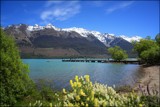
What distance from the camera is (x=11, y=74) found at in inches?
398

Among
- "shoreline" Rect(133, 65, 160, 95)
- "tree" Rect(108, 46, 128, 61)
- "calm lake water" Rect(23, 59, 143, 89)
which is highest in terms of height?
"tree" Rect(108, 46, 128, 61)

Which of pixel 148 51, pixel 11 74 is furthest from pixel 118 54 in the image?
pixel 11 74

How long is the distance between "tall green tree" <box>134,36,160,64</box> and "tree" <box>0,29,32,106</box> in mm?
85805

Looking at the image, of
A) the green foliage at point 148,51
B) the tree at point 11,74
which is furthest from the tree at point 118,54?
the tree at point 11,74

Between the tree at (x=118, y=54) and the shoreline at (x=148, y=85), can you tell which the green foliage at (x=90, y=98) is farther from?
the tree at (x=118, y=54)

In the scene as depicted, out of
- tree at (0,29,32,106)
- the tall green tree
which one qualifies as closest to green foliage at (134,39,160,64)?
the tall green tree

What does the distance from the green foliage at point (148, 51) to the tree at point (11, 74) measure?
8581cm

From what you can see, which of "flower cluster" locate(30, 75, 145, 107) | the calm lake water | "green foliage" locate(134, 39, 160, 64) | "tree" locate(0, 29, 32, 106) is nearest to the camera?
"flower cluster" locate(30, 75, 145, 107)

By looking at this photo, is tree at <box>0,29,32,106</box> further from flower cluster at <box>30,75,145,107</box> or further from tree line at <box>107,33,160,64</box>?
tree line at <box>107,33,160,64</box>

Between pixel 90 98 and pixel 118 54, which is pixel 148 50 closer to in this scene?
pixel 118 54

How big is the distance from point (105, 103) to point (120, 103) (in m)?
0.70

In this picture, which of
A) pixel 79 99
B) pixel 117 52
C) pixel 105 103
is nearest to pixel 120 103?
pixel 105 103

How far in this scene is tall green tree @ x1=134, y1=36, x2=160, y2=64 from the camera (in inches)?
3612

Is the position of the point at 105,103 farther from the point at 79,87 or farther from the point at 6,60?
the point at 6,60
